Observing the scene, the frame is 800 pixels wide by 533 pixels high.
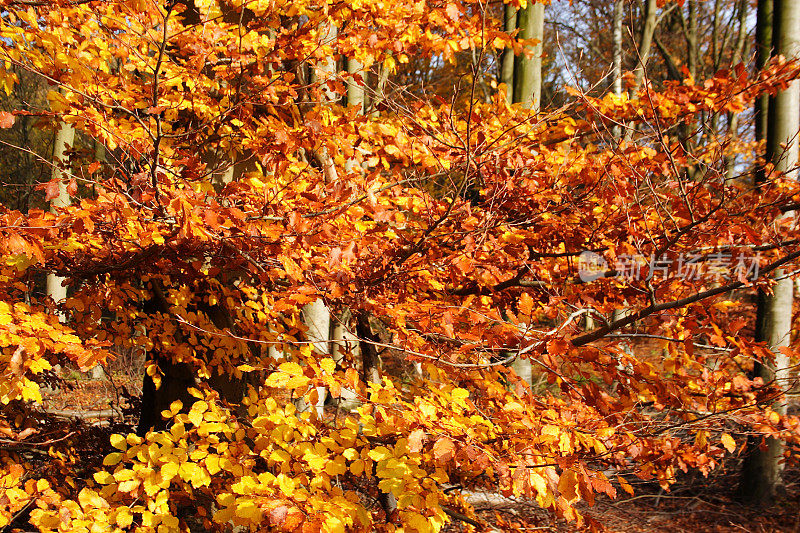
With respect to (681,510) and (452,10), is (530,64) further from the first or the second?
(681,510)

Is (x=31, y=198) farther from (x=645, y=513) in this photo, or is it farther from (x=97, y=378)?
(x=645, y=513)

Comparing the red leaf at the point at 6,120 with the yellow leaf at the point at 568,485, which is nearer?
the yellow leaf at the point at 568,485

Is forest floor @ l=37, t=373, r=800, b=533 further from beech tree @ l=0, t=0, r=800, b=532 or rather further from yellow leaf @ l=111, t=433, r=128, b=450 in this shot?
yellow leaf @ l=111, t=433, r=128, b=450

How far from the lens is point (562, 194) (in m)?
3.11

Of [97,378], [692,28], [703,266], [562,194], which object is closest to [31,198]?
[97,378]

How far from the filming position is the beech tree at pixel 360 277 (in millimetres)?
2129

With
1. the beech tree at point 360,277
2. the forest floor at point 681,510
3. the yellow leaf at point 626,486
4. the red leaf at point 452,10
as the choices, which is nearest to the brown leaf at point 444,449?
the beech tree at point 360,277

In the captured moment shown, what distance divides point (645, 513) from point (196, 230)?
607 cm

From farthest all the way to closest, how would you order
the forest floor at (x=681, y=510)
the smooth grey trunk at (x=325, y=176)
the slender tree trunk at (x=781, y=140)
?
the forest floor at (x=681, y=510) → the slender tree trunk at (x=781, y=140) → the smooth grey trunk at (x=325, y=176)

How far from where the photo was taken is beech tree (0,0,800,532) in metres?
2.13

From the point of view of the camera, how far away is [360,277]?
268 cm

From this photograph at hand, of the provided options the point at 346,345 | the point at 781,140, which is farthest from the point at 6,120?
the point at 781,140

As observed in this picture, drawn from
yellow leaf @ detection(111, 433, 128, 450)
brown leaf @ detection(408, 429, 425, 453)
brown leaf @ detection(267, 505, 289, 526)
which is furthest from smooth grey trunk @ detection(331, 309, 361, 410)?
yellow leaf @ detection(111, 433, 128, 450)

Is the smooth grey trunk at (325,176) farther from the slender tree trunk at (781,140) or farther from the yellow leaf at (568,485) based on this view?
the slender tree trunk at (781,140)
